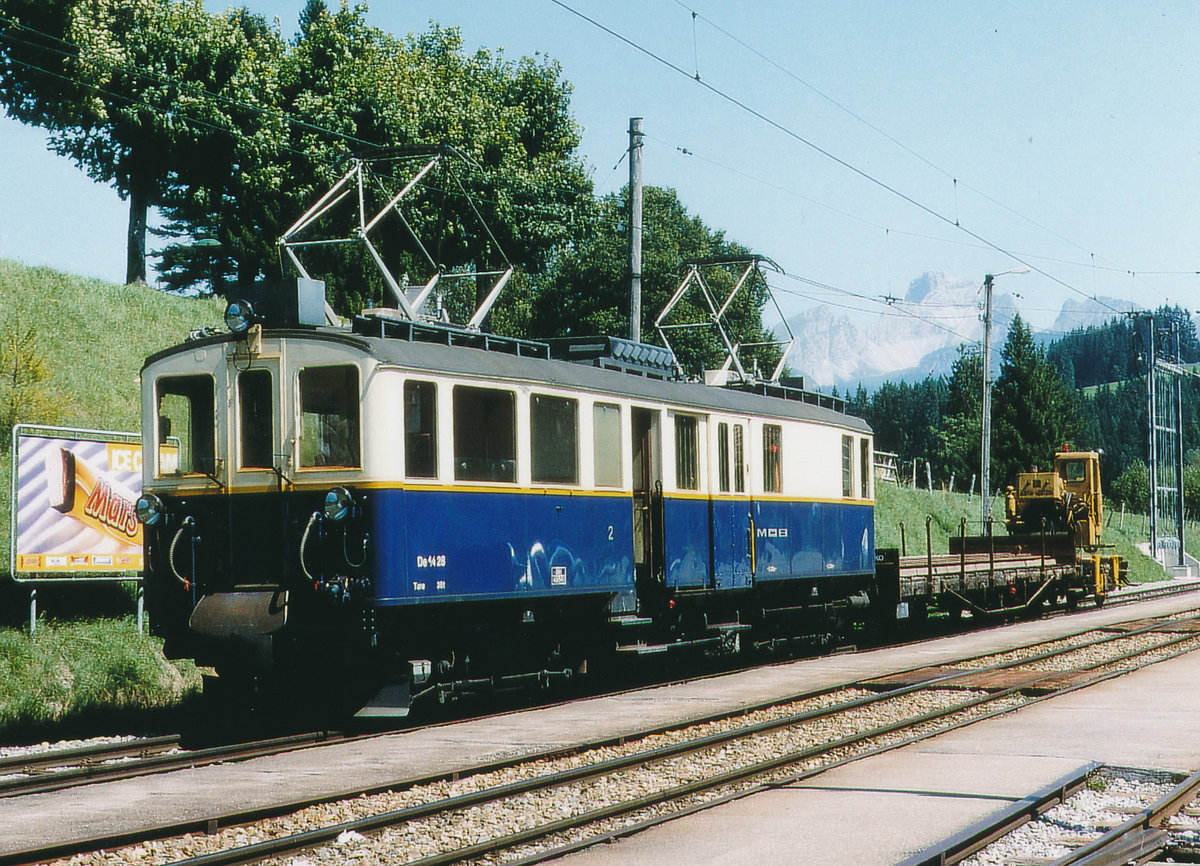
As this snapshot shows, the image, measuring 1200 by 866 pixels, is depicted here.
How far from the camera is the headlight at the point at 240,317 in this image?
12133mm

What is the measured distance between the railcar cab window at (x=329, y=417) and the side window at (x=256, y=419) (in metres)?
0.33

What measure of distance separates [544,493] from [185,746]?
408cm

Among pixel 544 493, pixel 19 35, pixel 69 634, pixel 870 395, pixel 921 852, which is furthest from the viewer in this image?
pixel 870 395

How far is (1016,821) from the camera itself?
25.7 feet

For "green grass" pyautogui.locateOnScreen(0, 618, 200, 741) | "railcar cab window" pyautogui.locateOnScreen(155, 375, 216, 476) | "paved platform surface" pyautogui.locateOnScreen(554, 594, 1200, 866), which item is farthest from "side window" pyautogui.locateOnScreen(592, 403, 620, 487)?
"green grass" pyautogui.locateOnScreen(0, 618, 200, 741)

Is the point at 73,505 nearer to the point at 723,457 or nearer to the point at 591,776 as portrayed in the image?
the point at 723,457

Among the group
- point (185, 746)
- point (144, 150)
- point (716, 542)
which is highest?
point (144, 150)

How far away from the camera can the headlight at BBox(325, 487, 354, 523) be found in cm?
1120

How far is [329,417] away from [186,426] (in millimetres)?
1646

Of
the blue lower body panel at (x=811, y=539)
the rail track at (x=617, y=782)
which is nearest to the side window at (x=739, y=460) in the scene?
the blue lower body panel at (x=811, y=539)

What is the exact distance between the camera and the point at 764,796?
8898 millimetres

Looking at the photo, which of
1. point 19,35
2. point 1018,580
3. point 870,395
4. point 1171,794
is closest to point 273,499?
point 1171,794

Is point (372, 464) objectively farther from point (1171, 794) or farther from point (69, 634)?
point (1171, 794)

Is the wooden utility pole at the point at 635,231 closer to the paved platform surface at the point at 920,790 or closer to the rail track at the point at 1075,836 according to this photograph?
the paved platform surface at the point at 920,790
